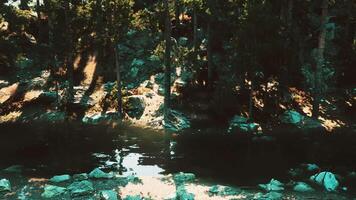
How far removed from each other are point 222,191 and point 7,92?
27486 mm

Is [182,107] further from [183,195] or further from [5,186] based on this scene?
[5,186]

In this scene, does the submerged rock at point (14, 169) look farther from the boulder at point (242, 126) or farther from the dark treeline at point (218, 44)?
the boulder at point (242, 126)

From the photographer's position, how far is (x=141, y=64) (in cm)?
4444

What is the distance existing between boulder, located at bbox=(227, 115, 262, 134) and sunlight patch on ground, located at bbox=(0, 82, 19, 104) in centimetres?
2036

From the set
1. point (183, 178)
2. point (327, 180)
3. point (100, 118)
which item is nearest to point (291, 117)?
point (327, 180)

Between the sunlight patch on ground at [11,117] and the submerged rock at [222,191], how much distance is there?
71.0ft

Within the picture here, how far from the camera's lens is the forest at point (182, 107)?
22.8 metres

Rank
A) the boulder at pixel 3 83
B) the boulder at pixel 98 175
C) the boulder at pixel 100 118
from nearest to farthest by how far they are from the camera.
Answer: the boulder at pixel 98 175, the boulder at pixel 100 118, the boulder at pixel 3 83

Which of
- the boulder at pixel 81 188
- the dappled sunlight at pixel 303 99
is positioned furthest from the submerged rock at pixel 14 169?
the dappled sunlight at pixel 303 99

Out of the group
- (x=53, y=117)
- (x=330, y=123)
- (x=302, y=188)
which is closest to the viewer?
(x=302, y=188)

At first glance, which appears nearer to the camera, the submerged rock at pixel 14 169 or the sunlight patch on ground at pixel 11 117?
the submerged rock at pixel 14 169

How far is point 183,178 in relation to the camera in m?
23.1

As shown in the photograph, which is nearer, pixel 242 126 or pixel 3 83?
pixel 242 126

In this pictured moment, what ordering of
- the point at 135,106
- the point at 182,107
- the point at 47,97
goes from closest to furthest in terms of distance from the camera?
1. the point at 182,107
2. the point at 135,106
3. the point at 47,97
